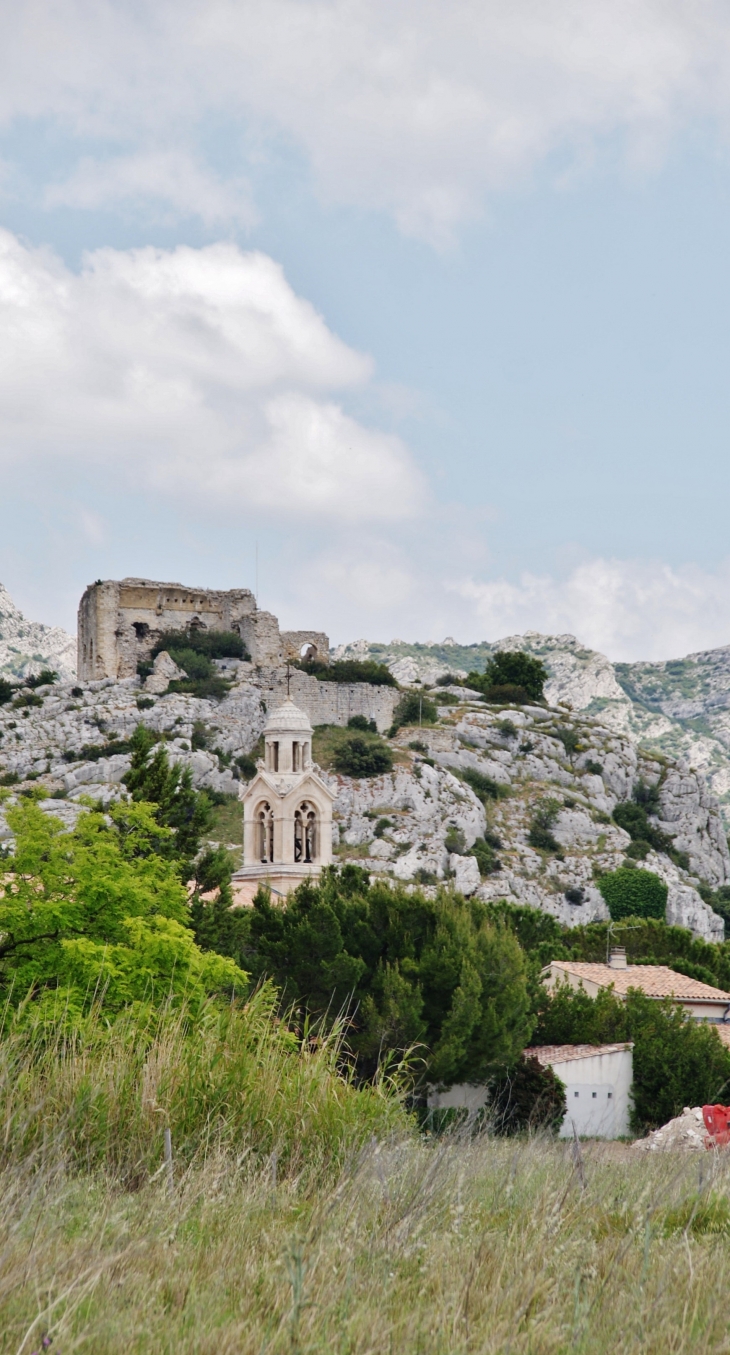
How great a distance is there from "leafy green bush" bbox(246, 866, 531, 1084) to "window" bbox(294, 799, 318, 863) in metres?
6.12

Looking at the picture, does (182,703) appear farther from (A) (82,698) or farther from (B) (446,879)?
(B) (446,879)

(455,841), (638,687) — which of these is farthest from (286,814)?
(638,687)

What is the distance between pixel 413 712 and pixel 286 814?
37148 mm

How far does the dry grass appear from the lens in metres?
5.47

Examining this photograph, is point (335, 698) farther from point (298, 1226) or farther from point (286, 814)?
point (298, 1226)

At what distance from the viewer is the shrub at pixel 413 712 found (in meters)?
71.8

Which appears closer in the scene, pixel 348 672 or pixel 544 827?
pixel 544 827

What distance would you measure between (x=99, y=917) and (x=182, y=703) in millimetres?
48058

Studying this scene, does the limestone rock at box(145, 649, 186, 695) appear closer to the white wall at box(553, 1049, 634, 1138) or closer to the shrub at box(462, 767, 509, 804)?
the shrub at box(462, 767, 509, 804)

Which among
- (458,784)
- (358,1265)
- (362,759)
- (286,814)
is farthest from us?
(362,759)

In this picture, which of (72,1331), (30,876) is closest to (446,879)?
(30,876)

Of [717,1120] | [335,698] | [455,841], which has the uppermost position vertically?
[335,698]

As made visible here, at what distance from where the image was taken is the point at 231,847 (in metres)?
52.0

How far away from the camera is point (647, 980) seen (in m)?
37.0
